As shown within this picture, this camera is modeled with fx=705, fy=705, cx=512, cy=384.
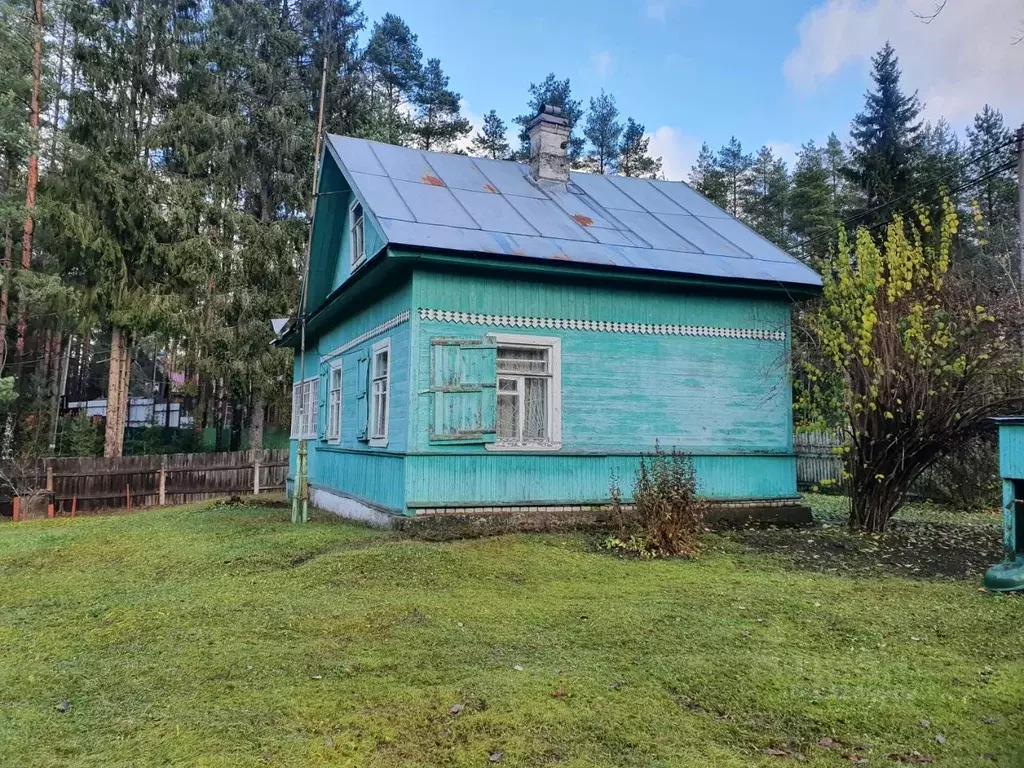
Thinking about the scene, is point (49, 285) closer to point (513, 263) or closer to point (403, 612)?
point (513, 263)

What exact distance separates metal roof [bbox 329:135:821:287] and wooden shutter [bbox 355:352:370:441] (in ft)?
8.55

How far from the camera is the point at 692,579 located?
257 inches

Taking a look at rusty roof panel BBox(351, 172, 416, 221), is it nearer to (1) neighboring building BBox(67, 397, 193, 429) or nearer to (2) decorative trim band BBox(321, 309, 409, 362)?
(2) decorative trim band BBox(321, 309, 409, 362)

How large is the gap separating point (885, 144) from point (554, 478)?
25717 mm

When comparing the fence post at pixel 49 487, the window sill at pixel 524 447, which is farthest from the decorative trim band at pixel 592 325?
the fence post at pixel 49 487

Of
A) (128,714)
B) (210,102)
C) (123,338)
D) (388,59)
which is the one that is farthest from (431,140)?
(128,714)

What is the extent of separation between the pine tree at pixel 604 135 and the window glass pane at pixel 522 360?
2872 cm

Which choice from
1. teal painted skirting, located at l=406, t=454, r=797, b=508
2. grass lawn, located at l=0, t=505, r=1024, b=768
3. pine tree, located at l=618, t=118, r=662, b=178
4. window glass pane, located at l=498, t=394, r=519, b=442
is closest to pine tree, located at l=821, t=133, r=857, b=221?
pine tree, located at l=618, t=118, r=662, b=178

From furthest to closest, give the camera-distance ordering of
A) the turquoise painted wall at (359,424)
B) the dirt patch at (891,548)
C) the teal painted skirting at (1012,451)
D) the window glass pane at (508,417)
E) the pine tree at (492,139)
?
the pine tree at (492,139) → the window glass pane at (508,417) → the turquoise painted wall at (359,424) → the dirt patch at (891,548) → the teal painted skirting at (1012,451)

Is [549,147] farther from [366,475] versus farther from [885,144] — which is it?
[885,144]

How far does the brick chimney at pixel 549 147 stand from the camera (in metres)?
12.5

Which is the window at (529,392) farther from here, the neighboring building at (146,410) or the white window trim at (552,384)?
the neighboring building at (146,410)

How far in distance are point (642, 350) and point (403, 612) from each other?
18.7ft

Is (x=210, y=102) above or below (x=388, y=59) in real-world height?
below
